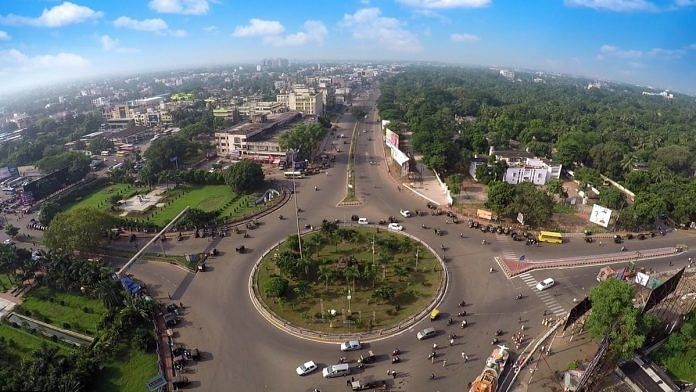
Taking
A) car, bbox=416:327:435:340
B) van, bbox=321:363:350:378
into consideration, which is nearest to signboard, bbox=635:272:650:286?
car, bbox=416:327:435:340

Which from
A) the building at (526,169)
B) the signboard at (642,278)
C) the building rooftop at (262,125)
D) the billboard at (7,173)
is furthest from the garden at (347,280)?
the billboard at (7,173)

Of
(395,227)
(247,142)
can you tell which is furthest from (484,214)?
(247,142)

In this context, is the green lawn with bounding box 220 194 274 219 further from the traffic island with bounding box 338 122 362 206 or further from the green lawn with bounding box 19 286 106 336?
the green lawn with bounding box 19 286 106 336

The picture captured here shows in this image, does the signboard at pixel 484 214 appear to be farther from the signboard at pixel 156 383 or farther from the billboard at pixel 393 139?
the signboard at pixel 156 383

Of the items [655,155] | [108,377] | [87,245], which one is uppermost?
[655,155]

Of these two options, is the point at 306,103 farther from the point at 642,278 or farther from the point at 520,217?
the point at 642,278

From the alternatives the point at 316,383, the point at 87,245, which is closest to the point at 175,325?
the point at 316,383

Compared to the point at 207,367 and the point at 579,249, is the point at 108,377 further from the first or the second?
the point at 579,249
